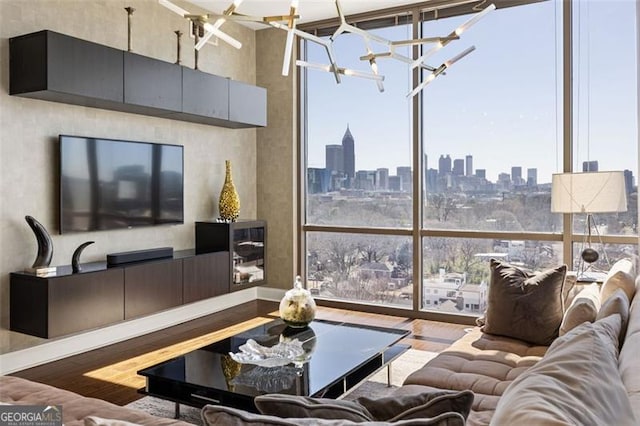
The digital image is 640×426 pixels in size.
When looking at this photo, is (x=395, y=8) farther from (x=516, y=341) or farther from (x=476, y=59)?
(x=516, y=341)

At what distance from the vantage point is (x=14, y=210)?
3.75 metres

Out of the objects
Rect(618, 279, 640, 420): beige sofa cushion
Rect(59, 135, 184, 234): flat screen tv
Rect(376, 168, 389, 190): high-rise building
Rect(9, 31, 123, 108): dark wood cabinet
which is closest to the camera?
Rect(618, 279, 640, 420): beige sofa cushion

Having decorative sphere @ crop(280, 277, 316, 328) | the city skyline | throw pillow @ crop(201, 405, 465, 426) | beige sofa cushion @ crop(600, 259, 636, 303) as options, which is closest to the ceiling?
the city skyline

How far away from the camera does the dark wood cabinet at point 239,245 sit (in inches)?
206

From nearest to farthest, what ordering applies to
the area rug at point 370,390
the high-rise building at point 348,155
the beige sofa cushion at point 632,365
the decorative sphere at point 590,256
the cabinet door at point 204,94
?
the beige sofa cushion at point 632,365 → the area rug at point 370,390 → the decorative sphere at point 590,256 → the cabinet door at point 204,94 → the high-rise building at point 348,155

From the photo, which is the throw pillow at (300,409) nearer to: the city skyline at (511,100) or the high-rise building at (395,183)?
the city skyline at (511,100)

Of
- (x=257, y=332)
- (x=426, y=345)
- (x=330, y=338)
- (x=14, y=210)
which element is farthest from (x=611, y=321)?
(x=14, y=210)

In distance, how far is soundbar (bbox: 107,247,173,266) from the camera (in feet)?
13.7

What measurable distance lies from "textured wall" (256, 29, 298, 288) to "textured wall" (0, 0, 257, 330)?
10.2 inches

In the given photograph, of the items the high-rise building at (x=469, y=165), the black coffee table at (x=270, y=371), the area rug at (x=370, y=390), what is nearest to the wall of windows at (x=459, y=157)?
the high-rise building at (x=469, y=165)

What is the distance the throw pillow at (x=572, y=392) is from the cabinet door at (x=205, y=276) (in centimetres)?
A: 377

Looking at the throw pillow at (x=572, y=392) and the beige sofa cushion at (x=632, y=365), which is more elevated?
the throw pillow at (x=572, y=392)

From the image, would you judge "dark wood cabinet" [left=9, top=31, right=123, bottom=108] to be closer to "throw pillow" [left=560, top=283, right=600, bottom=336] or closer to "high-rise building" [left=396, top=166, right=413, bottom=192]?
"high-rise building" [left=396, top=166, right=413, bottom=192]

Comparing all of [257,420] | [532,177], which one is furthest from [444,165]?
[257,420]
